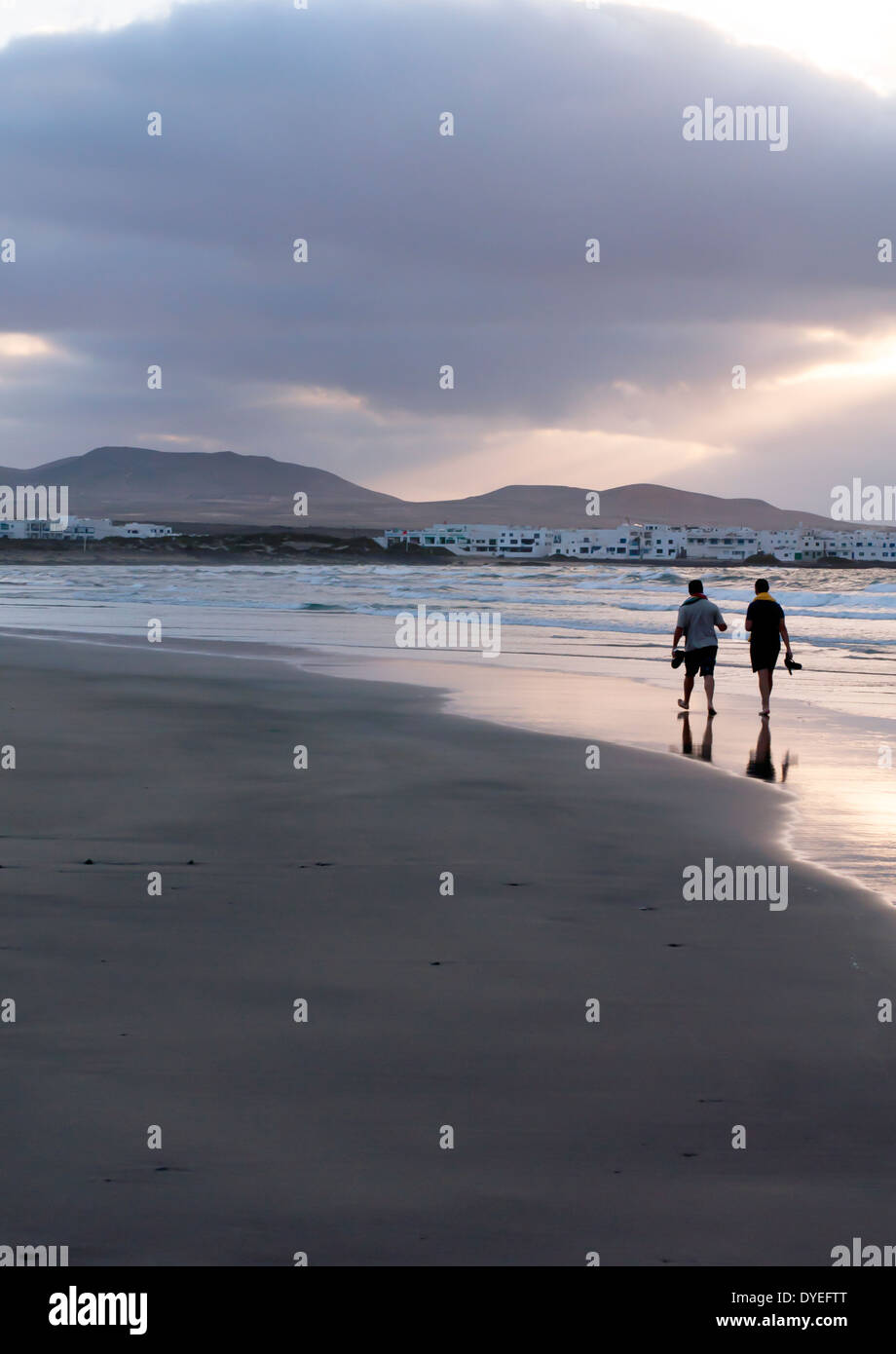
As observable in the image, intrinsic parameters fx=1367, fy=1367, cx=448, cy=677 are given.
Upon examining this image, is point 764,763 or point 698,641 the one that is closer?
point 764,763

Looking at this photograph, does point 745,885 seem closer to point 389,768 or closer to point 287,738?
point 389,768

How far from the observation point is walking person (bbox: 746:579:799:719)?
53.3ft

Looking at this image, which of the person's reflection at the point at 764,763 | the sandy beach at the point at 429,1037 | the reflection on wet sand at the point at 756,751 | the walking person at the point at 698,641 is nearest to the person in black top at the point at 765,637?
the walking person at the point at 698,641

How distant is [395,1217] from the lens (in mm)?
3750

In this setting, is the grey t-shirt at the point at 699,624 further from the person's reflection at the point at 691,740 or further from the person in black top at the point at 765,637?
the person's reflection at the point at 691,740

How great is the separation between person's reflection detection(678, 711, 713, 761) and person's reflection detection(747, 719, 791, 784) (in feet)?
1.43

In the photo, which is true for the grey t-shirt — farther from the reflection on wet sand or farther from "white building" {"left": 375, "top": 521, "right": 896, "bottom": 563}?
"white building" {"left": 375, "top": 521, "right": 896, "bottom": 563}

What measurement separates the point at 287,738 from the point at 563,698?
5492 millimetres

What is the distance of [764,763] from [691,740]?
1723 mm

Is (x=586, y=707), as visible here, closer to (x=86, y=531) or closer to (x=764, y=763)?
(x=764, y=763)

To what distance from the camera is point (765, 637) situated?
54.8 ft

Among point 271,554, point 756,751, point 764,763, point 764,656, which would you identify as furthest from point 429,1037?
point 271,554

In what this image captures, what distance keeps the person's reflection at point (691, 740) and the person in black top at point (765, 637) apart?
31.0 inches
